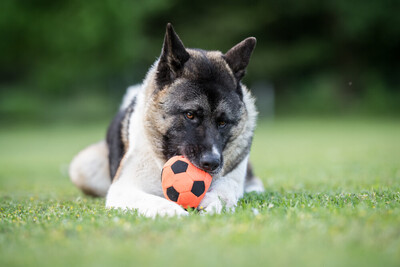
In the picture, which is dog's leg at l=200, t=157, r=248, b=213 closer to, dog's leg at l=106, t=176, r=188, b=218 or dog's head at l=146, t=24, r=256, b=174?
dog's head at l=146, t=24, r=256, b=174

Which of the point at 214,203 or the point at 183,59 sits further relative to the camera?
the point at 183,59

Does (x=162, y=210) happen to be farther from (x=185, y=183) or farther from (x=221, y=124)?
(x=221, y=124)

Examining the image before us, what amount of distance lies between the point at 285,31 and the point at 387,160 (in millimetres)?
26971

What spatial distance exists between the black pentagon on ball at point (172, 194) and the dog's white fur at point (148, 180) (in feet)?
0.42

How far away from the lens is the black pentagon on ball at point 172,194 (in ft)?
13.4

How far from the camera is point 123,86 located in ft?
100

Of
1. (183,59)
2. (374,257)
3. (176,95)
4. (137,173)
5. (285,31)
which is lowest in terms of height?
(374,257)

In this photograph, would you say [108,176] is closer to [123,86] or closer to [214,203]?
[214,203]

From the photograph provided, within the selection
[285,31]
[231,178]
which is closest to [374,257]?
[231,178]

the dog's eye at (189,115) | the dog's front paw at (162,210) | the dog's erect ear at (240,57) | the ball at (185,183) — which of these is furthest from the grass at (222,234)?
the dog's erect ear at (240,57)

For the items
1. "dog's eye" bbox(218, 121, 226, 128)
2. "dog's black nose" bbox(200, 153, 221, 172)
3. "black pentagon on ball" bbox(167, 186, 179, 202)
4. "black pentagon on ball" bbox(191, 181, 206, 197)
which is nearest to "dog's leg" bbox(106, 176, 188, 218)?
"black pentagon on ball" bbox(167, 186, 179, 202)

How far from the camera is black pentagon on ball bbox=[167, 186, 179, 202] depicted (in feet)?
13.4

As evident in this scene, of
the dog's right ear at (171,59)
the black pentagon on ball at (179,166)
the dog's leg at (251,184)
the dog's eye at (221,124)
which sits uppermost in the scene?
the dog's right ear at (171,59)

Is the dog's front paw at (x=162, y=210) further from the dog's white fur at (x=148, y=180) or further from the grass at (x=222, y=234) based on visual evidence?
the grass at (x=222, y=234)
